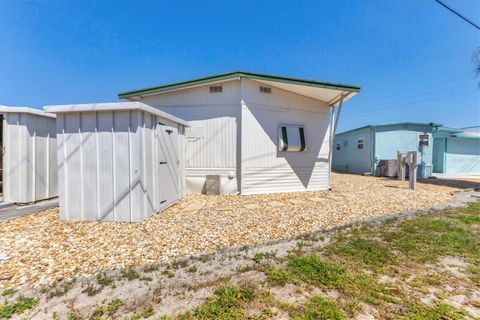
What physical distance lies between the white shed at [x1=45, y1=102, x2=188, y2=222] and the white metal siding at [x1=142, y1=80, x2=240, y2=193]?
2989 mm

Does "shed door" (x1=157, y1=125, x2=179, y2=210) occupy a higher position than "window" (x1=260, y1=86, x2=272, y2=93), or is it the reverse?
"window" (x1=260, y1=86, x2=272, y2=93)

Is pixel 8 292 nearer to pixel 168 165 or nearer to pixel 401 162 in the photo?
pixel 168 165

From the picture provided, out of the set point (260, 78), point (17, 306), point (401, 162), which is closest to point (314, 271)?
point (17, 306)

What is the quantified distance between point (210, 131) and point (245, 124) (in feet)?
4.06

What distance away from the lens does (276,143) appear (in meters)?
7.28

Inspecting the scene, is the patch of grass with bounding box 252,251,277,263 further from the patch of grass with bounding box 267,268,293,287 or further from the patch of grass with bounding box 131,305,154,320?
the patch of grass with bounding box 131,305,154,320

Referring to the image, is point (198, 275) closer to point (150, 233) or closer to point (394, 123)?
point (150, 233)

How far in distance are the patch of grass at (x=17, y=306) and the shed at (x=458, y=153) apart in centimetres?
2135

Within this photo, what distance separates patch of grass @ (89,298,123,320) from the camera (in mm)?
1708

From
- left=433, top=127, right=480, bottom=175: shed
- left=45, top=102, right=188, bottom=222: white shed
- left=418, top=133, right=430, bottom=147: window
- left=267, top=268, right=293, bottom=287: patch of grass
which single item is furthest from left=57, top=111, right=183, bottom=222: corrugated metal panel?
left=433, top=127, right=480, bottom=175: shed

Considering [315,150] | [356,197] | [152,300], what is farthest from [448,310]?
Result: [315,150]

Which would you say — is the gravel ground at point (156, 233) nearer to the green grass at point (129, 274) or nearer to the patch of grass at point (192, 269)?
the green grass at point (129, 274)

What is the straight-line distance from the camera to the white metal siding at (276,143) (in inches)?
271

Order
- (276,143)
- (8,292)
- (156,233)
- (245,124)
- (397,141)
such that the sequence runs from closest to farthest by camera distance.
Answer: (8,292)
(156,233)
(245,124)
(276,143)
(397,141)
